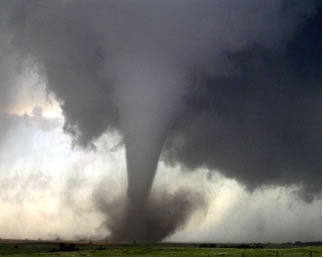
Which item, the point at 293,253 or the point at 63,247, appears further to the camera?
the point at 63,247

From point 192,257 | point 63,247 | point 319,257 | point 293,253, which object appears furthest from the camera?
point 63,247

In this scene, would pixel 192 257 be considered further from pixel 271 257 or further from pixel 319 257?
pixel 319 257

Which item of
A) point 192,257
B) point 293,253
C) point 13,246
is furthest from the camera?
point 13,246

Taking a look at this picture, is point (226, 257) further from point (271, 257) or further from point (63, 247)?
point (63, 247)

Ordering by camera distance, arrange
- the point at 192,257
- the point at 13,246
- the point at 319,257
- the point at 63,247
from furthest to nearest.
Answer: the point at 13,246
the point at 63,247
the point at 192,257
the point at 319,257

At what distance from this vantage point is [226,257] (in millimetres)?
66125

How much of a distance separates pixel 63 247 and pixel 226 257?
44.4 metres

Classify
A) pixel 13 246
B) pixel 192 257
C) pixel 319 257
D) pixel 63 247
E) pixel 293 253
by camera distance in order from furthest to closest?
pixel 13 246
pixel 63 247
pixel 293 253
pixel 192 257
pixel 319 257

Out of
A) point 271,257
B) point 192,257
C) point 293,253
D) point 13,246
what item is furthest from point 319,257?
point 13,246

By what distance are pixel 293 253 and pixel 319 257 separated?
37.4 ft

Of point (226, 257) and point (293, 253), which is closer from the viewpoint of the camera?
point (226, 257)

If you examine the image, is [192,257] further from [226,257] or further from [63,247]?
[63,247]

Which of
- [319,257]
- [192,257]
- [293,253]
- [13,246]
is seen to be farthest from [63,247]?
[319,257]

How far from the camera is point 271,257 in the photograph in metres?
66.5
